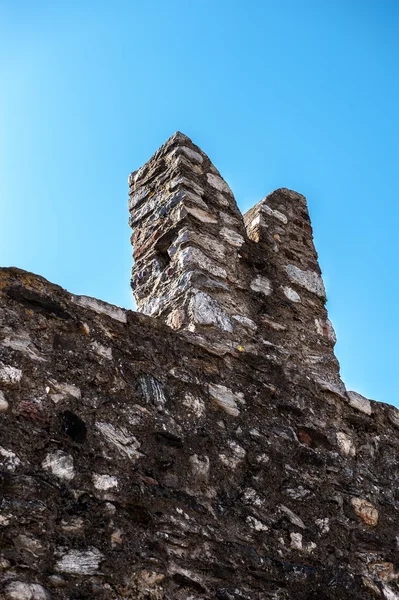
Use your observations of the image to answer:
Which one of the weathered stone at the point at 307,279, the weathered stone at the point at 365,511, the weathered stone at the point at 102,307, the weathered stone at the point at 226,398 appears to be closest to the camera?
the weathered stone at the point at 102,307

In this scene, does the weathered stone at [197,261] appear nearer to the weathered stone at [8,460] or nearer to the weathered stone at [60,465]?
the weathered stone at [60,465]

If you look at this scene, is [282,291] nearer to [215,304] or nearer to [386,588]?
[215,304]

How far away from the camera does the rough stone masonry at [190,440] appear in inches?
110

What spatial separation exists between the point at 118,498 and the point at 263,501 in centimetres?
77

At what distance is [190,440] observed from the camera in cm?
344

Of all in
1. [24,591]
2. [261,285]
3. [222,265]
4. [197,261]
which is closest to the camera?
[24,591]

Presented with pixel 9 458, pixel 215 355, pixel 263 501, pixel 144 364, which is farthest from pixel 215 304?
pixel 9 458

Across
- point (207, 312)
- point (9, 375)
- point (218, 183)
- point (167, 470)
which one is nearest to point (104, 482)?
point (167, 470)

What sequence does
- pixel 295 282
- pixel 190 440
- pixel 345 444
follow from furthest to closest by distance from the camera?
pixel 295 282
pixel 345 444
pixel 190 440

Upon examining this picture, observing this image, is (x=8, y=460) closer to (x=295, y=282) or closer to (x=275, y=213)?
(x=295, y=282)

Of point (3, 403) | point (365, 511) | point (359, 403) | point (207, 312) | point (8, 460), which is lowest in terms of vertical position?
point (8, 460)

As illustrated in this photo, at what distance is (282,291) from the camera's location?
16.2 feet

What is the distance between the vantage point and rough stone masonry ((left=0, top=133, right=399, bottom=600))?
2.79 m

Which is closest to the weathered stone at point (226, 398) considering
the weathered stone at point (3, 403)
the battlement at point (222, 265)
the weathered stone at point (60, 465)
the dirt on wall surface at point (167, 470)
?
the dirt on wall surface at point (167, 470)
